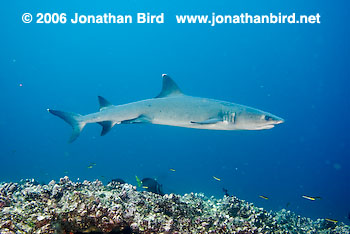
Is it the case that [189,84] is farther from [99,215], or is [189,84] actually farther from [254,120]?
[99,215]

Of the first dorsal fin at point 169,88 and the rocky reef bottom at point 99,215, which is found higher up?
the first dorsal fin at point 169,88

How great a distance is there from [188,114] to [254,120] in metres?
1.88

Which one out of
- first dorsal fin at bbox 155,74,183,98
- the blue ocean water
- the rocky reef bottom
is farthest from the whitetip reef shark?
the blue ocean water

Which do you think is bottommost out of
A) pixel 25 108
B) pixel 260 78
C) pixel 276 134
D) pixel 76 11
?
pixel 276 134

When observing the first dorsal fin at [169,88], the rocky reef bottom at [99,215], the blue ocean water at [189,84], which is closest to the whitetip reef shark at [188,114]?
the first dorsal fin at [169,88]

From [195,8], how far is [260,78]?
141 ft

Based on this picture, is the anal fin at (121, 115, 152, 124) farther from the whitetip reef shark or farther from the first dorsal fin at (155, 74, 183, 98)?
the first dorsal fin at (155, 74, 183, 98)

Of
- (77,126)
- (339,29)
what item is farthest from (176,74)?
(77,126)

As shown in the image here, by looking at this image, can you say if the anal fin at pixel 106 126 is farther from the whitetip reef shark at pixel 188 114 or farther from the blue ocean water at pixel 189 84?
the blue ocean water at pixel 189 84

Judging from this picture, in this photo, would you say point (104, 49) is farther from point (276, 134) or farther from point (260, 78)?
point (276, 134)

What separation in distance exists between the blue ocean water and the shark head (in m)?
58.0

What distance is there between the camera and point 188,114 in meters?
6.93

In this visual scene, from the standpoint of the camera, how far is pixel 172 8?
329ft

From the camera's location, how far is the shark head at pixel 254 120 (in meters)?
6.39
